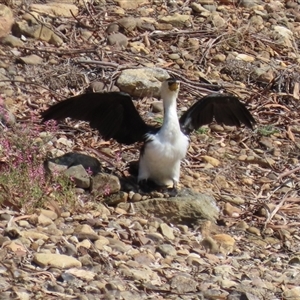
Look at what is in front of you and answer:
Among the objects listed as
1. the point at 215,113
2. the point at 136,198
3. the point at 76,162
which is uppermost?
the point at 215,113

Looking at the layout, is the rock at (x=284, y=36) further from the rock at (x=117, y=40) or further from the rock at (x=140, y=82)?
the rock at (x=140, y=82)

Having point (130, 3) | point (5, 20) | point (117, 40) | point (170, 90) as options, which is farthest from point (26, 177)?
point (130, 3)

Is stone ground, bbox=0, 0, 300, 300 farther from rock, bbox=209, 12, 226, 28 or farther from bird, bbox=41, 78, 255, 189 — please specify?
bird, bbox=41, 78, 255, 189

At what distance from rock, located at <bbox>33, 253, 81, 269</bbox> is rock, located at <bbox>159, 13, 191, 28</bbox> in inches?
183

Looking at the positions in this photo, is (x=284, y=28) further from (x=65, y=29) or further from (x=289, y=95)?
(x=65, y=29)

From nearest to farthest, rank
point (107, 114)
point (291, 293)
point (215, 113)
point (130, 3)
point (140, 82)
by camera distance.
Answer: point (291, 293), point (107, 114), point (215, 113), point (140, 82), point (130, 3)

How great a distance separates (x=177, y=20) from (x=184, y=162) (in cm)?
247

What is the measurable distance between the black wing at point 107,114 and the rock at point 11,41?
73.8 inches

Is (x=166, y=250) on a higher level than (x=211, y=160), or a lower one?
higher

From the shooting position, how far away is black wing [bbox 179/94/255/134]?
24.4 ft

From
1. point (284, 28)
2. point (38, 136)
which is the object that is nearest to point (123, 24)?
point (284, 28)

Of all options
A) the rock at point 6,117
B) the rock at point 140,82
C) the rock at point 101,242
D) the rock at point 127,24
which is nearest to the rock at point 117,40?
the rock at point 127,24

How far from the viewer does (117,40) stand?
9.27 m

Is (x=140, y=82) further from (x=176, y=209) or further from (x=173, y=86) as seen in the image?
(x=176, y=209)
